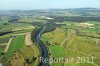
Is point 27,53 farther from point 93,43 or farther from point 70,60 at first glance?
point 93,43

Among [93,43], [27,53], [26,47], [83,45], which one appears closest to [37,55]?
[27,53]

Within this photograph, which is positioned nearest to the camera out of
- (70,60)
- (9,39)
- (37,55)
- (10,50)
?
(70,60)

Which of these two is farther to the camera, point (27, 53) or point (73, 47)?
point (73, 47)

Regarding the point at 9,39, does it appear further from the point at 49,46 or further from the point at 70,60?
the point at 70,60

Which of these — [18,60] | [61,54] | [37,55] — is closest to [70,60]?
[61,54]

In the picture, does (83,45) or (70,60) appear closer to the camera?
(70,60)

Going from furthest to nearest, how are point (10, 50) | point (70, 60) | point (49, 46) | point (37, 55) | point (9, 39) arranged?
A: point (9, 39), point (49, 46), point (10, 50), point (37, 55), point (70, 60)

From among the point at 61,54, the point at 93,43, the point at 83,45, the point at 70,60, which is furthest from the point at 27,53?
the point at 93,43

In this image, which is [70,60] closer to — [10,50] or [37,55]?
[37,55]

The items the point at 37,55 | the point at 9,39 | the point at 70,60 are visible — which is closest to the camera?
the point at 70,60
